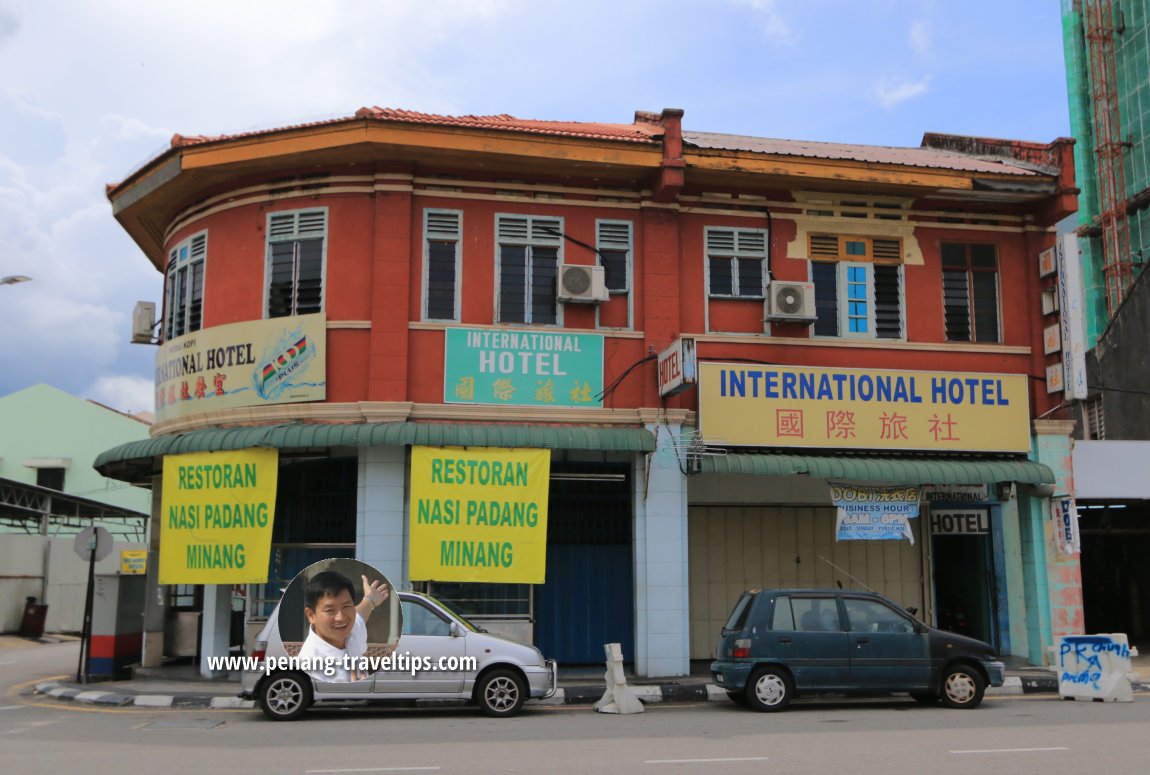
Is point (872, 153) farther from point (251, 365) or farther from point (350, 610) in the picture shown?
point (350, 610)

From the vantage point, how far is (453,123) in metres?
16.5

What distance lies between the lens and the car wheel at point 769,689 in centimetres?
1373

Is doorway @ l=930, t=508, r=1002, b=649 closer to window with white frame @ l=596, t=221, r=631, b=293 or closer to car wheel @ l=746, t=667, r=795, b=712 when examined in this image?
car wheel @ l=746, t=667, r=795, b=712

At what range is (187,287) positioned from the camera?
18312mm

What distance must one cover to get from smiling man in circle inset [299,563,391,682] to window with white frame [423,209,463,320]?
958 centimetres

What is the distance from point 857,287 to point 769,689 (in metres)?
7.57

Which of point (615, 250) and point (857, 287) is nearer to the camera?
point (615, 250)

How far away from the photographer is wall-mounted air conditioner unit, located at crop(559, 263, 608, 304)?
16812 millimetres

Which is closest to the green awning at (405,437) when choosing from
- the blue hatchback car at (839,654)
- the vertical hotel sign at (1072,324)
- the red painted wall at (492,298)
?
the red painted wall at (492,298)

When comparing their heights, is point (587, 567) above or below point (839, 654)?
above

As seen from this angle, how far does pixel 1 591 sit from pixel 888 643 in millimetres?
26054

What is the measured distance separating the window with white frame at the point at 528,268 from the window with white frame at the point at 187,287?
4.98 meters

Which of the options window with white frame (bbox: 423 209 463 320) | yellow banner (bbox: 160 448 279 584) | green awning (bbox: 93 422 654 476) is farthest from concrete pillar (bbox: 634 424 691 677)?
yellow banner (bbox: 160 448 279 584)

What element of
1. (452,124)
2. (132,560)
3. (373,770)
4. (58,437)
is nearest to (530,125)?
(452,124)
